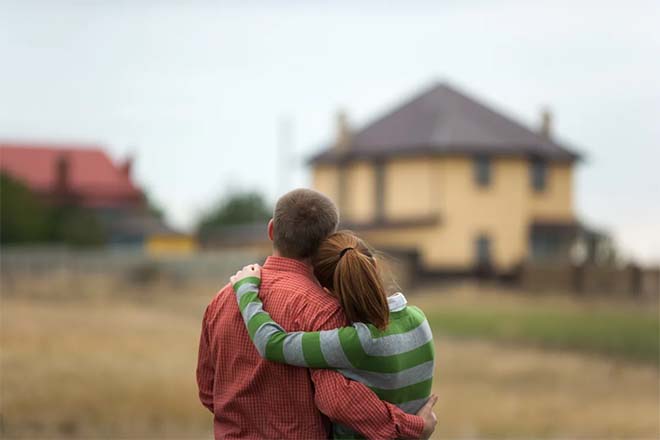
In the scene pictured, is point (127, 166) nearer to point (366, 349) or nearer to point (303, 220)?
point (303, 220)

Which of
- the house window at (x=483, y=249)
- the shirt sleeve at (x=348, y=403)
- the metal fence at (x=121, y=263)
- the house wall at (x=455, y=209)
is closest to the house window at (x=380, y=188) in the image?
the house wall at (x=455, y=209)

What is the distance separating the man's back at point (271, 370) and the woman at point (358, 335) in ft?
0.19

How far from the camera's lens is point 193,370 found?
19.2 meters

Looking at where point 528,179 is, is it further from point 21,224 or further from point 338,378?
point 338,378

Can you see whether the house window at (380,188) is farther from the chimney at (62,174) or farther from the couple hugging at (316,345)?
the couple hugging at (316,345)

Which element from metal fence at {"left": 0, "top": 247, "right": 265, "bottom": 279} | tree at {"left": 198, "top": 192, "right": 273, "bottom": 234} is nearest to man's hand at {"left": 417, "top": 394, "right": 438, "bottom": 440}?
metal fence at {"left": 0, "top": 247, "right": 265, "bottom": 279}

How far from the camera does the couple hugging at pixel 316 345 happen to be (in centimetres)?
416

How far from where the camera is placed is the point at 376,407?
4199 millimetres

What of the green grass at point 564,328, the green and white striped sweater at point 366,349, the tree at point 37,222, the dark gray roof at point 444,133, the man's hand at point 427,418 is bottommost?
the green grass at point 564,328

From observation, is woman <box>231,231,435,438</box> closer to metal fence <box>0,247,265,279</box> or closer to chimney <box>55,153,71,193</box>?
metal fence <box>0,247,265,279</box>

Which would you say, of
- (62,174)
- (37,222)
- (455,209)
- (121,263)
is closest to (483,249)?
(455,209)

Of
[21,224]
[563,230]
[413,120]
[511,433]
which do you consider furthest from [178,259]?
[511,433]

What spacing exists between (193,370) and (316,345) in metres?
15.3

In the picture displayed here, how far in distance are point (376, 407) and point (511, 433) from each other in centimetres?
1147
